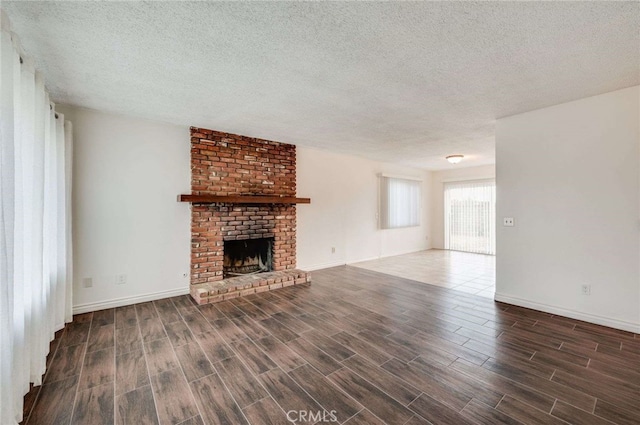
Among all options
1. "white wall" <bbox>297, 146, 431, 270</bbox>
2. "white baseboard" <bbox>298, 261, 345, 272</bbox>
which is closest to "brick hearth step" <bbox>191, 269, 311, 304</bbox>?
"white baseboard" <bbox>298, 261, 345, 272</bbox>

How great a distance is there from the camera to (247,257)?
4730mm

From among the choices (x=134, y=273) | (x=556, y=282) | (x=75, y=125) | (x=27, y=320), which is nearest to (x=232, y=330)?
(x=27, y=320)

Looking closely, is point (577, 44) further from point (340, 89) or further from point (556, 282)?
point (556, 282)

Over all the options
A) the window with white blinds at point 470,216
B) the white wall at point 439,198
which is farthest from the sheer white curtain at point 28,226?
the white wall at point 439,198

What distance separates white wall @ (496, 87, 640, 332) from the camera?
2.71m

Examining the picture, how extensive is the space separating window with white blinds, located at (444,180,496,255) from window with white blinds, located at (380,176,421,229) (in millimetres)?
1090

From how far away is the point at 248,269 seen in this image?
4727mm

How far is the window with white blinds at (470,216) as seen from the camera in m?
7.20

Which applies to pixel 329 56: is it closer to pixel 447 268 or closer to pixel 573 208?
pixel 573 208

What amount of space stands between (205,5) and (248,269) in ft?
12.9

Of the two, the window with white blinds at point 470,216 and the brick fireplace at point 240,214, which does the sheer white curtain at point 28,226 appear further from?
the window with white blinds at point 470,216

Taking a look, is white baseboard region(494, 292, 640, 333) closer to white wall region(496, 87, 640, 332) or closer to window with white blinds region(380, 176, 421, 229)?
white wall region(496, 87, 640, 332)

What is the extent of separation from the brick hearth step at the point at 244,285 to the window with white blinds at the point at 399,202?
3.16 meters

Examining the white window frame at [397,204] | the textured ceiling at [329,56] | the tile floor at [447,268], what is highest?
the textured ceiling at [329,56]
